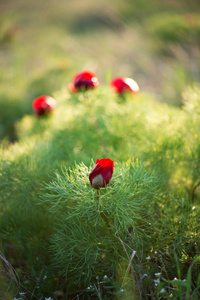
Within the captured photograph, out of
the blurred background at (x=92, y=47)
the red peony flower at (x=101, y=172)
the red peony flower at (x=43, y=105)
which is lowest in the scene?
the blurred background at (x=92, y=47)

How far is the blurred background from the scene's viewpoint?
1352 mm

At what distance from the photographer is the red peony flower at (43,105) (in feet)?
2.64

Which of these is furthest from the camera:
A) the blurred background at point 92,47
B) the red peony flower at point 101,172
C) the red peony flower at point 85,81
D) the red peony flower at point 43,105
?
the blurred background at point 92,47

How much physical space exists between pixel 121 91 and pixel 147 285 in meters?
0.48

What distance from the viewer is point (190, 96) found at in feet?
2.27

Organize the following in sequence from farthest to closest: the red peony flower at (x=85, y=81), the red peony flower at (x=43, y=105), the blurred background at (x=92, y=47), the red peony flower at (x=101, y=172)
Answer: the blurred background at (x=92, y=47), the red peony flower at (x=43, y=105), the red peony flower at (x=85, y=81), the red peony flower at (x=101, y=172)

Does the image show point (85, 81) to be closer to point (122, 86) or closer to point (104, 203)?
point (122, 86)

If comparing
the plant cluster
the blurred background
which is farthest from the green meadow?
the blurred background

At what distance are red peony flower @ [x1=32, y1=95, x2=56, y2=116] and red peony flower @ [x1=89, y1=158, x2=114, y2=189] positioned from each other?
0.47 meters

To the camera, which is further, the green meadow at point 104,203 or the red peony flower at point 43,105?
the red peony flower at point 43,105

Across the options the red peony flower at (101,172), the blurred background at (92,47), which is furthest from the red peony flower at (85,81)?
the red peony flower at (101,172)

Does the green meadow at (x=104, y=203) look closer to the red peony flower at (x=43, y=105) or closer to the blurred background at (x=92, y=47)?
the red peony flower at (x=43, y=105)

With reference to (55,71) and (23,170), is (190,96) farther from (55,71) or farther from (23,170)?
(55,71)

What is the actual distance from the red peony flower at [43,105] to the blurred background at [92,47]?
0.64 ft
